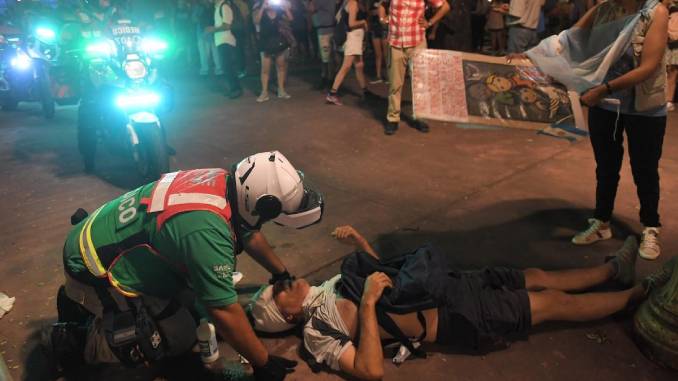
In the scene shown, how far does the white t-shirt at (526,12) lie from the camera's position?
22.8ft

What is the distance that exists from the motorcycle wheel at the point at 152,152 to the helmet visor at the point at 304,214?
280cm

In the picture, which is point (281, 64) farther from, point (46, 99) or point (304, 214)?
point (304, 214)

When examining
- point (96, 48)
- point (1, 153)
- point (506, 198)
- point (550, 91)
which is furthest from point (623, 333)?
point (1, 153)

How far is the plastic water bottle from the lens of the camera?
248 cm

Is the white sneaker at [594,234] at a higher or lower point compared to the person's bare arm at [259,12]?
lower

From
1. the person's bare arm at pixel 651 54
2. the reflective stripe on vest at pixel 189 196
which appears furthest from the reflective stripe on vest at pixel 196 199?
the person's bare arm at pixel 651 54

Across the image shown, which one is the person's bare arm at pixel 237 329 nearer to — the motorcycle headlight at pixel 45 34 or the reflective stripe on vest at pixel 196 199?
the reflective stripe on vest at pixel 196 199

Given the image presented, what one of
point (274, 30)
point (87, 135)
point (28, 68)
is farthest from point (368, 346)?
point (28, 68)

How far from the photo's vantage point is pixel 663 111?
3090 millimetres

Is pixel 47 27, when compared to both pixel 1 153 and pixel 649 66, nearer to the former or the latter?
pixel 1 153

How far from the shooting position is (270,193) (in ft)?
7.20

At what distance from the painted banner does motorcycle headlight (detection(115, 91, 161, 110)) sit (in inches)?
99.2

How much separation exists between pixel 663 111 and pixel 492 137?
9.59ft

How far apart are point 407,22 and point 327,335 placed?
14.6 feet
